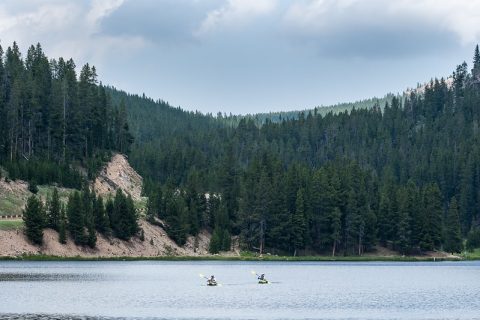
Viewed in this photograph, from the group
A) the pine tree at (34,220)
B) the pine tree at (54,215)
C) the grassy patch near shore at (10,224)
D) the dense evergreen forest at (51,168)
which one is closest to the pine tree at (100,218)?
the dense evergreen forest at (51,168)

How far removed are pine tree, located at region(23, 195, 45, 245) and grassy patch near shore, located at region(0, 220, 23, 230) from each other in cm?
174

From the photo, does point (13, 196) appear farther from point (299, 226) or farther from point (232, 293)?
point (232, 293)

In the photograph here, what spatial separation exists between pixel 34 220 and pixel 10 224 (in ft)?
13.5

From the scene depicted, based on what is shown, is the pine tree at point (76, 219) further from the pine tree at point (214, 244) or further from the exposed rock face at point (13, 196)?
the pine tree at point (214, 244)

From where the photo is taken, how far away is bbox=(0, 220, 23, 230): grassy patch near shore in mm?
150500

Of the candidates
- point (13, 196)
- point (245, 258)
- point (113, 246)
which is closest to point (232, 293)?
point (113, 246)

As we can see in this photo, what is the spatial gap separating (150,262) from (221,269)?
23.5 meters

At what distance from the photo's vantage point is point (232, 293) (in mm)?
100562

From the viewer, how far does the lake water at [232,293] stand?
79312mm

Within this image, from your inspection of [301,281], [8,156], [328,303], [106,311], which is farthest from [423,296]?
[8,156]

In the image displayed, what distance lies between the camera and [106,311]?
7806 centimetres

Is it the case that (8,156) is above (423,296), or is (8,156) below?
above

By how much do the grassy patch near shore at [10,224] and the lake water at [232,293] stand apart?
5.95 m

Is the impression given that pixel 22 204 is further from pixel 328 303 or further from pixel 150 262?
pixel 328 303
